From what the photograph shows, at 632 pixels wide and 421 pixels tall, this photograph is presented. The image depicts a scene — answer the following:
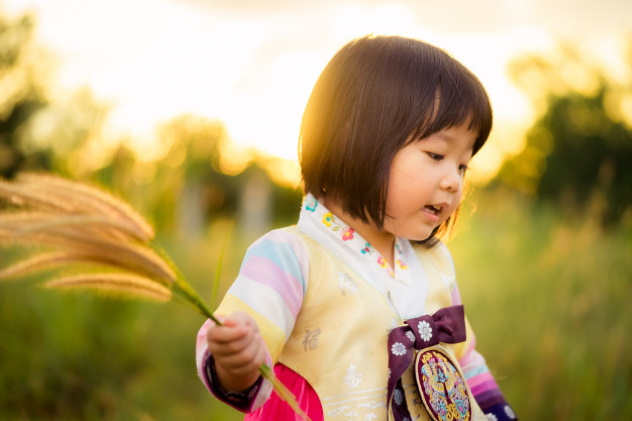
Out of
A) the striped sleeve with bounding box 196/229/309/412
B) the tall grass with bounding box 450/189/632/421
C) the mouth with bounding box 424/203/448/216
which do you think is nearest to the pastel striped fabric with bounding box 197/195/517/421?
the striped sleeve with bounding box 196/229/309/412

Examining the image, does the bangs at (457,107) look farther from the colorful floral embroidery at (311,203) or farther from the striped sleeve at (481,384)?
the striped sleeve at (481,384)

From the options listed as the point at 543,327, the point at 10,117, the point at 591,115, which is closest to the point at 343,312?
the point at 543,327

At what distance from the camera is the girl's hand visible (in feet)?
3.49

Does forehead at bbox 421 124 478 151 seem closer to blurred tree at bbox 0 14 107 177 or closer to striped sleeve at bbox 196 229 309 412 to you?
striped sleeve at bbox 196 229 309 412

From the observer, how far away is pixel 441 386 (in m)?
1.52

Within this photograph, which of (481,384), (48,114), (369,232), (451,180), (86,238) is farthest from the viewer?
(48,114)

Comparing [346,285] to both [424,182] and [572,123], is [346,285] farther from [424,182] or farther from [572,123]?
[572,123]

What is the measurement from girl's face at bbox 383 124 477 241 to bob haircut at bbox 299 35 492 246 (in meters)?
0.02

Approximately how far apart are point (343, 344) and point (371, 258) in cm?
27

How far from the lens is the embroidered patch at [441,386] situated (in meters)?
1.46

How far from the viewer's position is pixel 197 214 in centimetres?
2453

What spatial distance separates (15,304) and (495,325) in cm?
317

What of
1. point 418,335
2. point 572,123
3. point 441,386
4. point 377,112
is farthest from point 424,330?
point 572,123

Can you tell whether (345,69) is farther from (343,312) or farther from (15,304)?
(15,304)
